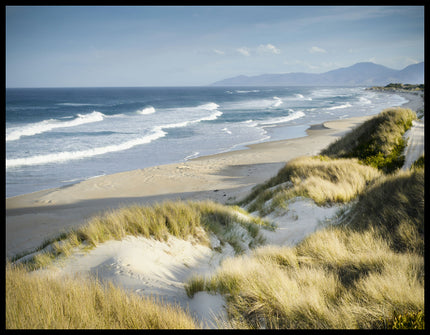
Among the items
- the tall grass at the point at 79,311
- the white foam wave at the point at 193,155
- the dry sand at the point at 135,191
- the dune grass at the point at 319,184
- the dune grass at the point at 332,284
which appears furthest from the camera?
the white foam wave at the point at 193,155

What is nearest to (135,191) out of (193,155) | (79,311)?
(193,155)

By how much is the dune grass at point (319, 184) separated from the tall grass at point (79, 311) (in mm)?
5779

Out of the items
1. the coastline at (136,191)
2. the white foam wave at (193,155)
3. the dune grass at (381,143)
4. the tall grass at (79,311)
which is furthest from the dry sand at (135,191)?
the tall grass at (79,311)

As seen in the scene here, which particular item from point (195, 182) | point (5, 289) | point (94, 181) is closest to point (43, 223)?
point (94, 181)

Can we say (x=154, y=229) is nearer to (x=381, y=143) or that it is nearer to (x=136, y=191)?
(x=136, y=191)

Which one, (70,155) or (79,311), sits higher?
(79,311)

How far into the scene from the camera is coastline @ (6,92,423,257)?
10.1 metres

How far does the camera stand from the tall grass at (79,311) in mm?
2145

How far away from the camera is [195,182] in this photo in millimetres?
14656

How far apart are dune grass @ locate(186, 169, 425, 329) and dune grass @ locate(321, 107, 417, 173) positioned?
6.09m

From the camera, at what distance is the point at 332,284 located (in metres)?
2.73

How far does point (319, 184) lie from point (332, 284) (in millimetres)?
5623

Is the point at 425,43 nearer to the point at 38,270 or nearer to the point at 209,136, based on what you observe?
Result: the point at 38,270

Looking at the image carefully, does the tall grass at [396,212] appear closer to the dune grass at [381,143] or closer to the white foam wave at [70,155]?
the dune grass at [381,143]
